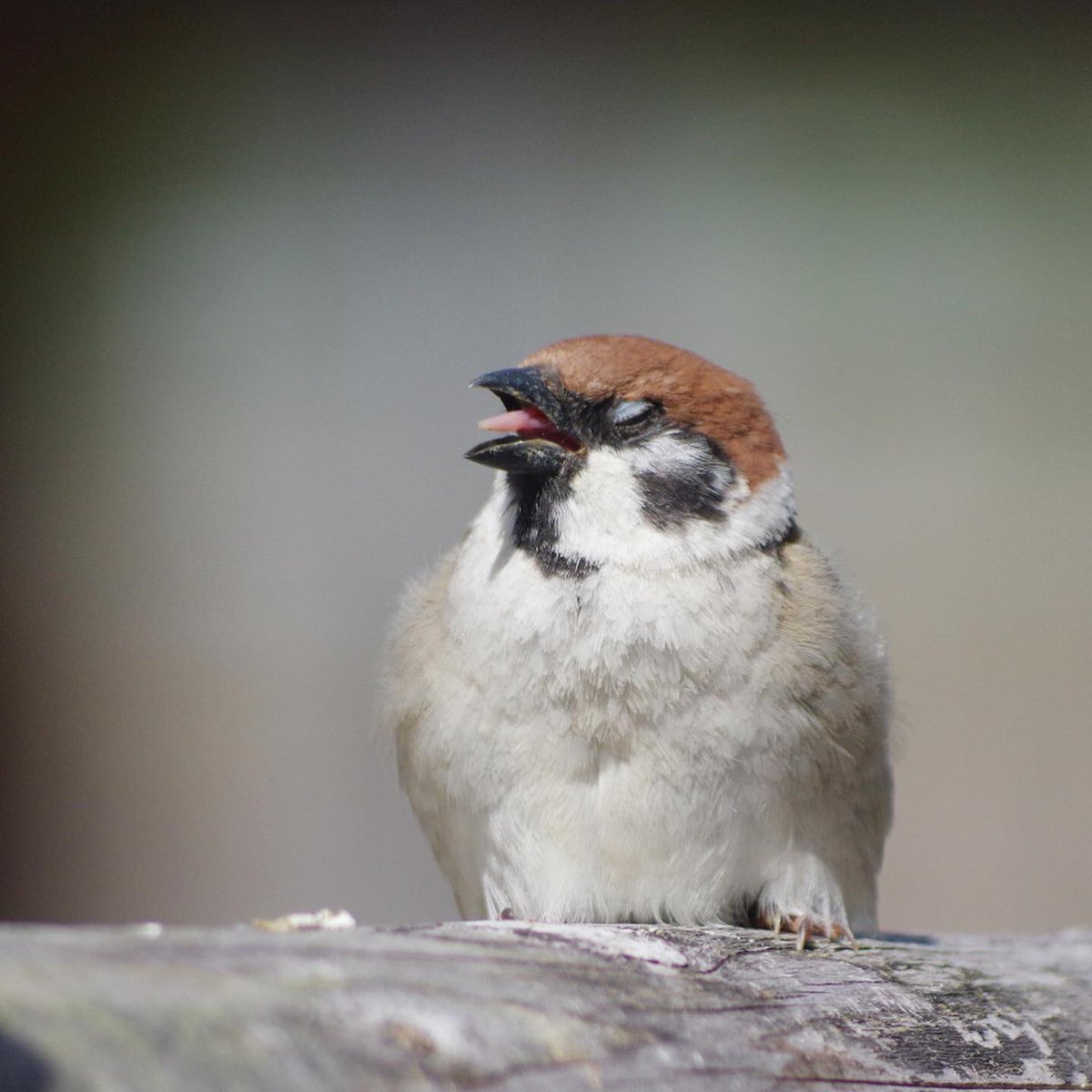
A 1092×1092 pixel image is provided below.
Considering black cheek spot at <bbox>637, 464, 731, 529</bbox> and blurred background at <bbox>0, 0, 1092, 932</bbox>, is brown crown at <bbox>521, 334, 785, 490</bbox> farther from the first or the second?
blurred background at <bbox>0, 0, 1092, 932</bbox>

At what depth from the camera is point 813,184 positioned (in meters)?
4.36

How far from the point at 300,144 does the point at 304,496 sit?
101cm

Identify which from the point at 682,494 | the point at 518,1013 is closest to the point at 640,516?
the point at 682,494

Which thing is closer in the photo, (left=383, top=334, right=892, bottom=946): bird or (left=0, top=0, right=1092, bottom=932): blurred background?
(left=383, top=334, right=892, bottom=946): bird

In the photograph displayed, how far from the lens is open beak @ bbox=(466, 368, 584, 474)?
6.84 ft

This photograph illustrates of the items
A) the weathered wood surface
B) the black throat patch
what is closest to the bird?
the black throat patch

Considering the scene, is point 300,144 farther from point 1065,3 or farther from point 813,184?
point 1065,3

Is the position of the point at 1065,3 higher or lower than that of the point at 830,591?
higher

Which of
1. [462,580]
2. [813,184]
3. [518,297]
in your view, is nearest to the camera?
[462,580]

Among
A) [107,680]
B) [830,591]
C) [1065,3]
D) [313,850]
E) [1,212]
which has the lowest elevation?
[313,850]

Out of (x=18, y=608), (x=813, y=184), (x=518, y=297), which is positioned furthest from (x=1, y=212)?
(x=813, y=184)

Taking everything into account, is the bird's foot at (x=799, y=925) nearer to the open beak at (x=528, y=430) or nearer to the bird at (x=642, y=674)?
the bird at (x=642, y=674)

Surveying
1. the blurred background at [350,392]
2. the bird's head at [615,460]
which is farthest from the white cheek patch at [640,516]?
the blurred background at [350,392]

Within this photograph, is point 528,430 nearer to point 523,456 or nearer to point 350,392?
point 523,456
